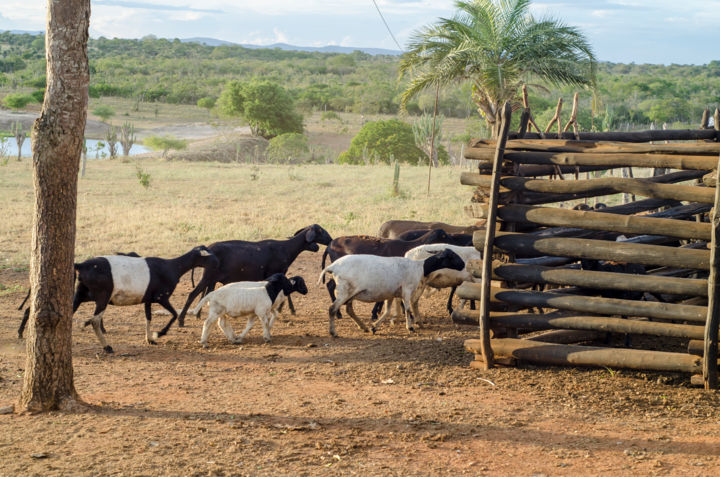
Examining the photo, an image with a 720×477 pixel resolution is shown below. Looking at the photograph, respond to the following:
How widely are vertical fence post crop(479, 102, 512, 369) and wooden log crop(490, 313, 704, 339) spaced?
21cm

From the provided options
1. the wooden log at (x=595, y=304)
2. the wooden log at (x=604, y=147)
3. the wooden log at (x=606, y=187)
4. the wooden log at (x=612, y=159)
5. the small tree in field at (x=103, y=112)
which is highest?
the small tree in field at (x=103, y=112)

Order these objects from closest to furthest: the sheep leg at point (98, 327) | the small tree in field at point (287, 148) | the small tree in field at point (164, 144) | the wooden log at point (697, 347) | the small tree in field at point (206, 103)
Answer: the wooden log at point (697, 347), the sheep leg at point (98, 327), the small tree in field at point (164, 144), the small tree in field at point (287, 148), the small tree in field at point (206, 103)

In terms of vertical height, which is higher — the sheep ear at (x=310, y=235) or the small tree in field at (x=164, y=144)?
the small tree in field at (x=164, y=144)

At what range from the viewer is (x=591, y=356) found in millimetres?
7410

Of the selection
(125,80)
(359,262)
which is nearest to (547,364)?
(359,262)

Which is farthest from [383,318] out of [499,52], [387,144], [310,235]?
[387,144]

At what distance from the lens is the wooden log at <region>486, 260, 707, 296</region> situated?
278 inches

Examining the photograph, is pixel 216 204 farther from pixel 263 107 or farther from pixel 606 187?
pixel 263 107

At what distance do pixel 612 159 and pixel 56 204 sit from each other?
509cm

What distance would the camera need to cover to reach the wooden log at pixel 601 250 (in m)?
7.05

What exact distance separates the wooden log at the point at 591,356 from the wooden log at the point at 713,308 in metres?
0.13

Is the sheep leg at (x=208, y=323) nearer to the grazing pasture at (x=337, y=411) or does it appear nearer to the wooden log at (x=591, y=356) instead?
the grazing pasture at (x=337, y=411)

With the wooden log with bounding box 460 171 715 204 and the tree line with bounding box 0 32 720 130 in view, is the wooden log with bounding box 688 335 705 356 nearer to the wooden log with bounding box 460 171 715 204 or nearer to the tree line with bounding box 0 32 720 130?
the wooden log with bounding box 460 171 715 204

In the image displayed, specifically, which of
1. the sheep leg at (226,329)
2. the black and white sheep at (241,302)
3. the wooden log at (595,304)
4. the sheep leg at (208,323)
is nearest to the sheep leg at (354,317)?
the black and white sheep at (241,302)
